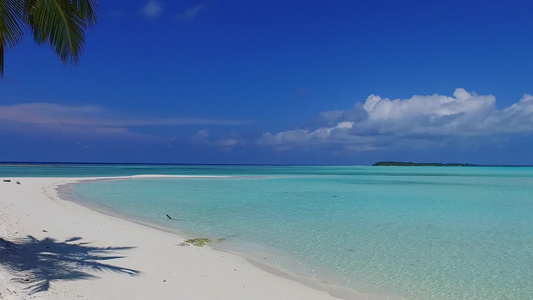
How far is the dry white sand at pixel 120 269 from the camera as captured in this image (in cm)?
529

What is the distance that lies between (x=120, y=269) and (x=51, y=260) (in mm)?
1233

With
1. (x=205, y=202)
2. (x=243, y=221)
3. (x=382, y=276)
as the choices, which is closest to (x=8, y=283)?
(x=382, y=276)

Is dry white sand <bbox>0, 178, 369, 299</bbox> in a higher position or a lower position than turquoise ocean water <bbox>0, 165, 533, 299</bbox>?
higher

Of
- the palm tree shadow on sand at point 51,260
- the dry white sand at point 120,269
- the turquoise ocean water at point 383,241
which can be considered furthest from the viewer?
the turquoise ocean water at point 383,241

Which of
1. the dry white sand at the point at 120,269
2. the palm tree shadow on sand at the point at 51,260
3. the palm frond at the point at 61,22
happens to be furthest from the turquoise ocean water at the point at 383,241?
the palm frond at the point at 61,22

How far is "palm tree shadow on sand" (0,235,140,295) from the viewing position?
5516 millimetres

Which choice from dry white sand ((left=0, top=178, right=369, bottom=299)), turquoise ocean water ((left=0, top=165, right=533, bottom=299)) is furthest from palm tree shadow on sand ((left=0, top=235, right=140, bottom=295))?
turquoise ocean water ((left=0, top=165, right=533, bottom=299))

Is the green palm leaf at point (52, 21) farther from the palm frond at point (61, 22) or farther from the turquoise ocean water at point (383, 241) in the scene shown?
the turquoise ocean water at point (383, 241)

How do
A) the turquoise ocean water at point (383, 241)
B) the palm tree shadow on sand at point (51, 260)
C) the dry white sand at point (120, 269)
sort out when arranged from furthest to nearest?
1. the turquoise ocean water at point (383, 241)
2. the palm tree shadow on sand at point (51, 260)
3. the dry white sand at point (120, 269)

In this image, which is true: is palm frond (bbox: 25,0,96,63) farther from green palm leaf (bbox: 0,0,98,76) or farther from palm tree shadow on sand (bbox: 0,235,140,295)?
palm tree shadow on sand (bbox: 0,235,140,295)

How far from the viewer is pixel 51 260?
6.59 meters

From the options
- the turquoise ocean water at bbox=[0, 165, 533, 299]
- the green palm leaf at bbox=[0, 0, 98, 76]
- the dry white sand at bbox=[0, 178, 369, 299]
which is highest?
the green palm leaf at bbox=[0, 0, 98, 76]

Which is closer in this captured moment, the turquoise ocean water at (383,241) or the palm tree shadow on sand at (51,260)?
the palm tree shadow on sand at (51,260)

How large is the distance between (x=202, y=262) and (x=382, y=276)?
11.0 ft
